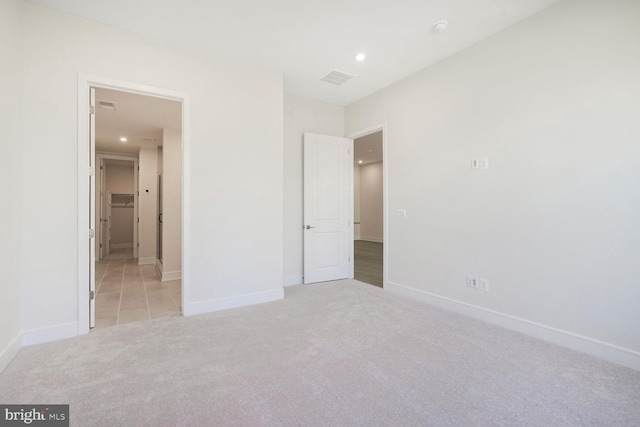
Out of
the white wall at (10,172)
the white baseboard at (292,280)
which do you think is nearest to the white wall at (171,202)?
the white baseboard at (292,280)

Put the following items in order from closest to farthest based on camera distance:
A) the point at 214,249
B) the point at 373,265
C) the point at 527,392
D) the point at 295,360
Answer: the point at 527,392
the point at 295,360
the point at 214,249
the point at 373,265

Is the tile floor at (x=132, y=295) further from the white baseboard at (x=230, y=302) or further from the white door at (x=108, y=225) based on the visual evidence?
the white door at (x=108, y=225)

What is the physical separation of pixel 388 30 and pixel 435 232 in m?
2.38

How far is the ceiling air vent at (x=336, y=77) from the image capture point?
386 centimetres

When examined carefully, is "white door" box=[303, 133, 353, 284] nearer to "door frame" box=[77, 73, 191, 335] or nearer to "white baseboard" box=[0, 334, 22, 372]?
"door frame" box=[77, 73, 191, 335]

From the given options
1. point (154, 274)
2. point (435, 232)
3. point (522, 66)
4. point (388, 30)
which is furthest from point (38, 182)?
point (522, 66)

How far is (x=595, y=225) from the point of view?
237 cm

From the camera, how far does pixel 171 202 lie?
5.16 m

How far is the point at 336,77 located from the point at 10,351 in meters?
4.36

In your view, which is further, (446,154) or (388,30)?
(446,154)

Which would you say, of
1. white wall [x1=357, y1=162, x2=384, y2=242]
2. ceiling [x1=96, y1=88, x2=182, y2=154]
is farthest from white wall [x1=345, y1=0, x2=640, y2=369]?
white wall [x1=357, y1=162, x2=384, y2=242]

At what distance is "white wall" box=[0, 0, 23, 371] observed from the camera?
215 centimetres

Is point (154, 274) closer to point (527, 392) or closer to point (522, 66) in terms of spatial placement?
point (527, 392)

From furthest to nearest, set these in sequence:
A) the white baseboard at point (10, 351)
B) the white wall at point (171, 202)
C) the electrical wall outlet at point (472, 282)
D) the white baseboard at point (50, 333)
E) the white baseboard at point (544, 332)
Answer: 1. the white wall at point (171, 202)
2. the electrical wall outlet at point (472, 282)
3. the white baseboard at point (50, 333)
4. the white baseboard at point (544, 332)
5. the white baseboard at point (10, 351)
